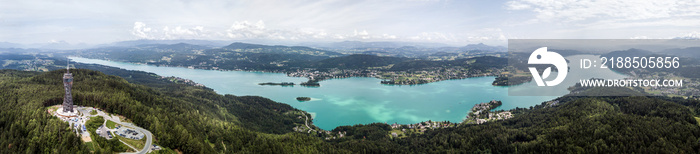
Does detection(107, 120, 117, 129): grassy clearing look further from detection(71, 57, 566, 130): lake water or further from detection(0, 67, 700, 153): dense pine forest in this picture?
detection(71, 57, 566, 130): lake water

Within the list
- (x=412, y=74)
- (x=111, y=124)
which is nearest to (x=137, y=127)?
(x=111, y=124)

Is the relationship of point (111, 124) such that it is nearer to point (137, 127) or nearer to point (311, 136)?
point (137, 127)

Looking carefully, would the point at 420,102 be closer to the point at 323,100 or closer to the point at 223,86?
the point at 323,100

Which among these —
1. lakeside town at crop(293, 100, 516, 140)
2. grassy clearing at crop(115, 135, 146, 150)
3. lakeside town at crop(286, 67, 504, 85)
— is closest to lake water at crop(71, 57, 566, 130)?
lakeside town at crop(293, 100, 516, 140)

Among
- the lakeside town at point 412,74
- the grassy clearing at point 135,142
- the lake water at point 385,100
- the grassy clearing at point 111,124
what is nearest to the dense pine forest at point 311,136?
the grassy clearing at point 135,142

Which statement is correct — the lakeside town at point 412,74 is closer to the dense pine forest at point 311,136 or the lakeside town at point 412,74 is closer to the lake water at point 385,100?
the lake water at point 385,100

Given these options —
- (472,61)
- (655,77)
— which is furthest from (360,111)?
(472,61)

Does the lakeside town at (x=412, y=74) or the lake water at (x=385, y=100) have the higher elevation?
the lakeside town at (x=412, y=74)

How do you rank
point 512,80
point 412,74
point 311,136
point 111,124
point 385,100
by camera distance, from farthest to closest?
point 412,74 → point 512,80 → point 385,100 → point 311,136 → point 111,124

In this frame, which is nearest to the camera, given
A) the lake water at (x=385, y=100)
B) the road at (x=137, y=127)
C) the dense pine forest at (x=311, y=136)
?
the road at (x=137, y=127)
